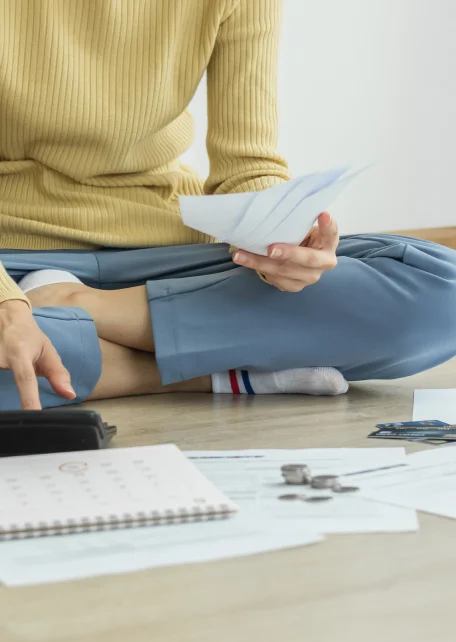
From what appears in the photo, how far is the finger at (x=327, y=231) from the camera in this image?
3.66 feet

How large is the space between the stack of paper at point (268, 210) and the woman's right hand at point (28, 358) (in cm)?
22

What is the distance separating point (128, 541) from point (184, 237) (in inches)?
30.4

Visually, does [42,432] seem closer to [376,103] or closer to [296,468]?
[296,468]

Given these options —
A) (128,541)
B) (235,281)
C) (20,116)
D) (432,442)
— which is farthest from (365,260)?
(128,541)

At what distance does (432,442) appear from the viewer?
0.95 metres

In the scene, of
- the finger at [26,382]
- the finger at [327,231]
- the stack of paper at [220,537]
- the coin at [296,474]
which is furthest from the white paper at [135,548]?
the finger at [327,231]

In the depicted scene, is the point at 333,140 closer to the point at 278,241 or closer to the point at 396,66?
the point at 396,66

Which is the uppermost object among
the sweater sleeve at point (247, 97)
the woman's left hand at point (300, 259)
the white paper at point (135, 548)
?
the sweater sleeve at point (247, 97)

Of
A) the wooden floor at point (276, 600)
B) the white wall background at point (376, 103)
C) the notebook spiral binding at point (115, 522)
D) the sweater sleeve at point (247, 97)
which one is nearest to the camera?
the wooden floor at point (276, 600)

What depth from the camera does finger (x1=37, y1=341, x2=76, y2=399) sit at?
3.01ft

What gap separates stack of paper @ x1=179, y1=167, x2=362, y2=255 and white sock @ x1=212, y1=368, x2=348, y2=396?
9.0 inches

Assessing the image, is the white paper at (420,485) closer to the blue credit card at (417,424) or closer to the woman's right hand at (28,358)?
the blue credit card at (417,424)

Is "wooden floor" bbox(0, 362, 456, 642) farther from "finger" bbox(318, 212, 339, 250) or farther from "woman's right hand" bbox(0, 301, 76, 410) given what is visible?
"finger" bbox(318, 212, 339, 250)

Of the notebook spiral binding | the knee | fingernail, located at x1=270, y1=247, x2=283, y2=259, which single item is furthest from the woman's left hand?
the notebook spiral binding
